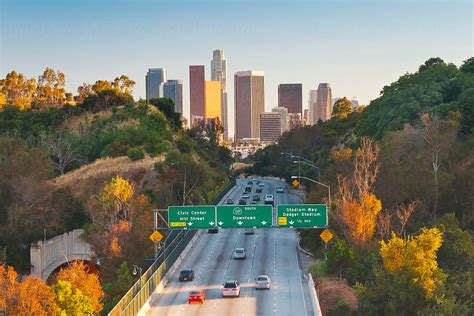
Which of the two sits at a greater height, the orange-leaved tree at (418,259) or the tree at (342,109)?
the tree at (342,109)

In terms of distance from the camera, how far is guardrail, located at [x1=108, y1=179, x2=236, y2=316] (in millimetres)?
36969

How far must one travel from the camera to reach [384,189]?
62.8 m

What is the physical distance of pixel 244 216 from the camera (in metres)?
51.8

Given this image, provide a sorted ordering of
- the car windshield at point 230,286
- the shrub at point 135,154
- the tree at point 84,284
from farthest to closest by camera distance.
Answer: the shrub at point 135,154, the car windshield at point 230,286, the tree at point 84,284

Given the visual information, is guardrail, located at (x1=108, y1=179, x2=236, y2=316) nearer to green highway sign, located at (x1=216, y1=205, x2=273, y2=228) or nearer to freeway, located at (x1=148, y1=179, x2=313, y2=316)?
freeway, located at (x1=148, y1=179, x2=313, y2=316)

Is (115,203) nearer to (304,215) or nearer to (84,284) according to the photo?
(304,215)

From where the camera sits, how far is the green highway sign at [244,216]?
5169 cm

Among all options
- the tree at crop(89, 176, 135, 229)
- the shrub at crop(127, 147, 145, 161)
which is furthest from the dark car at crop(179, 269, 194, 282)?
the shrub at crop(127, 147, 145, 161)

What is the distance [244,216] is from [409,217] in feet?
57.1

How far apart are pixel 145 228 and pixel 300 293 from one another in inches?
662

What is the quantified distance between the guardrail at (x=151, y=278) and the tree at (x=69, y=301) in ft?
6.90

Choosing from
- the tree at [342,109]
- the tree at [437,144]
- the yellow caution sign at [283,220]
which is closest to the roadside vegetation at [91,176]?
the yellow caution sign at [283,220]

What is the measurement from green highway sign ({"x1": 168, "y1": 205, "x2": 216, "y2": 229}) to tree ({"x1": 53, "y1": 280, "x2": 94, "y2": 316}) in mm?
15229

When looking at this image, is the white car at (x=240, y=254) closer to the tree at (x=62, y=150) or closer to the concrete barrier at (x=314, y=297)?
the concrete barrier at (x=314, y=297)
